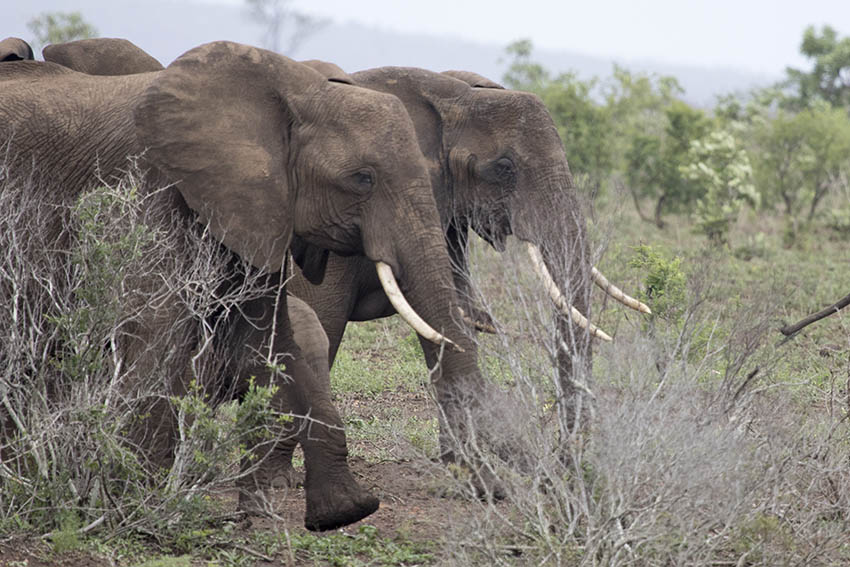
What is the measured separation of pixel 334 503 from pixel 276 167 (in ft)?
A: 4.85

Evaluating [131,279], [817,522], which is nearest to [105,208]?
[131,279]

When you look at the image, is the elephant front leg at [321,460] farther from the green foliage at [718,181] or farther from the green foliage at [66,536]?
the green foliage at [718,181]

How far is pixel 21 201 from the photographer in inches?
225

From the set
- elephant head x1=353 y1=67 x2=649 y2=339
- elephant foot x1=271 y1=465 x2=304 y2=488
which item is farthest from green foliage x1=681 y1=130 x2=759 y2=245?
elephant foot x1=271 y1=465 x2=304 y2=488

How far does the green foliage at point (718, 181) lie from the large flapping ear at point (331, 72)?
33.0 ft

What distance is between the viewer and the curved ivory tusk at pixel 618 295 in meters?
6.69

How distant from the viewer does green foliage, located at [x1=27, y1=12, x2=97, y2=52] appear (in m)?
18.4

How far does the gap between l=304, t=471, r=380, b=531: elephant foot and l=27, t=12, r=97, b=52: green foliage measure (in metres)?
13.1

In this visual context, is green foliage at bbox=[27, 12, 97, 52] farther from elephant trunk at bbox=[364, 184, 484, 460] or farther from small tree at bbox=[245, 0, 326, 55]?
small tree at bbox=[245, 0, 326, 55]

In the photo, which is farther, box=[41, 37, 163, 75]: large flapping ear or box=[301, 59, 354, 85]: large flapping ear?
box=[41, 37, 163, 75]: large flapping ear

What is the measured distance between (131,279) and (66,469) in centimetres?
82

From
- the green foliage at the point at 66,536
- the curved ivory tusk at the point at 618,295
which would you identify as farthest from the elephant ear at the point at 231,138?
the curved ivory tusk at the point at 618,295

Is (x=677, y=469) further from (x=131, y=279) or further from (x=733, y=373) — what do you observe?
(x=131, y=279)

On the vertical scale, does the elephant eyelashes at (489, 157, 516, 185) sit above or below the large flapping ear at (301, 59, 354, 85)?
below
